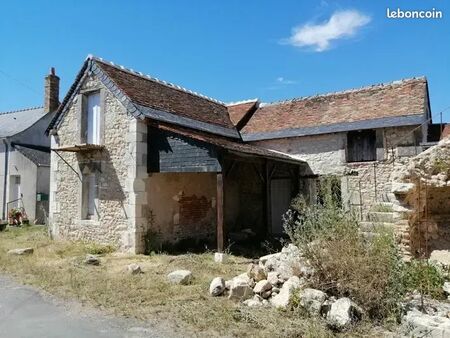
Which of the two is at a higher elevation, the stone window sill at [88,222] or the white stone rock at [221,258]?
the stone window sill at [88,222]

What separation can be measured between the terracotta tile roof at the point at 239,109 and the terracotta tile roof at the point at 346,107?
39cm

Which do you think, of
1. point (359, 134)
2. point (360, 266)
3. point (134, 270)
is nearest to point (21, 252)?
point (134, 270)

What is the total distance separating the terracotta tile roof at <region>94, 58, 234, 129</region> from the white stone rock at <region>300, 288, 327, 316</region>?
7.24 meters

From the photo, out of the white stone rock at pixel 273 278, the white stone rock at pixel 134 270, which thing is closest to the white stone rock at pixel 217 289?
the white stone rock at pixel 273 278

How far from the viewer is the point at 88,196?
11.1 metres

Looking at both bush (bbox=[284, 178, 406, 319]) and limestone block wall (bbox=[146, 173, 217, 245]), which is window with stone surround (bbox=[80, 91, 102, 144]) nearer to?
limestone block wall (bbox=[146, 173, 217, 245])

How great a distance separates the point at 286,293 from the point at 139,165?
5.89 meters

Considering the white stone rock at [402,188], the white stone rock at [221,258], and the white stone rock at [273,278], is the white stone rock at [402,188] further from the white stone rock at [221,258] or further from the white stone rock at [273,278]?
the white stone rock at [221,258]

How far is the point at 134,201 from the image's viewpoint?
9.62m

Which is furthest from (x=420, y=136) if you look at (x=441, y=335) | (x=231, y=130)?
(x=441, y=335)

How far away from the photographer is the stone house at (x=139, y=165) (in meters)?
9.59

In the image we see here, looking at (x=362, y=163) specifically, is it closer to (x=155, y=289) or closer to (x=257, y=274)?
(x=257, y=274)

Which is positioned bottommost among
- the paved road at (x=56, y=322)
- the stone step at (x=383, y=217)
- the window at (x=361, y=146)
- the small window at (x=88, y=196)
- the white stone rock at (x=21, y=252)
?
the paved road at (x=56, y=322)

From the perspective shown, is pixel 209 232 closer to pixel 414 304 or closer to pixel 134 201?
pixel 134 201
